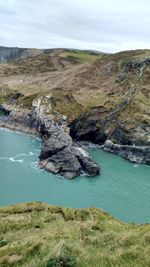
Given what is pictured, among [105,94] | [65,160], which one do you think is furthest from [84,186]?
[105,94]

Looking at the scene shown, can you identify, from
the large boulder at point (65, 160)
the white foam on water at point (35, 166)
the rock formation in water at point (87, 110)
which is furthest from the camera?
the rock formation in water at point (87, 110)

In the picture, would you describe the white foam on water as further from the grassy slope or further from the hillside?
the grassy slope

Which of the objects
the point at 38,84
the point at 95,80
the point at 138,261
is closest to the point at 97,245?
the point at 138,261

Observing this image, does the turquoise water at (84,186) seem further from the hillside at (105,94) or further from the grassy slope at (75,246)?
the grassy slope at (75,246)

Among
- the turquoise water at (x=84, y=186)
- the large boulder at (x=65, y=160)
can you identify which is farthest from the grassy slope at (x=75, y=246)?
the large boulder at (x=65, y=160)

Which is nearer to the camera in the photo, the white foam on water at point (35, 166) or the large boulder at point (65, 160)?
the large boulder at point (65, 160)

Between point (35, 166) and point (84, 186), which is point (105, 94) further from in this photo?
point (84, 186)

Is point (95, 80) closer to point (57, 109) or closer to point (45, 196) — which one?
point (57, 109)
